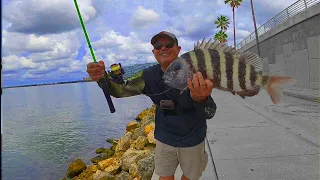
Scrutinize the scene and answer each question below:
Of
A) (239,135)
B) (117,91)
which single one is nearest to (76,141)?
(239,135)

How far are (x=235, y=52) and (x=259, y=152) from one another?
3.37m

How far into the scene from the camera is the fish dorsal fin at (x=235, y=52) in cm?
218

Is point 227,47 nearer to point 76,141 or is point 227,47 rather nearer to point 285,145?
point 285,145

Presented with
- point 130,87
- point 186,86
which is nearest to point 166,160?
point 130,87

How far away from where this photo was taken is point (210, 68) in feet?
6.99

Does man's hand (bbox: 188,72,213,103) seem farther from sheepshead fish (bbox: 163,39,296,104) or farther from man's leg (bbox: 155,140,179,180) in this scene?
man's leg (bbox: 155,140,179,180)

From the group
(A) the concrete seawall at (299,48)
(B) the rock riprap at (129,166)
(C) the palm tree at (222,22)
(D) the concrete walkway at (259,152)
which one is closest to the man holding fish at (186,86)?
(D) the concrete walkway at (259,152)

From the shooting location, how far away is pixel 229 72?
2.13m

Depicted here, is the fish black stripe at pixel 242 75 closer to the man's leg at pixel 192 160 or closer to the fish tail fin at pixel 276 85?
the fish tail fin at pixel 276 85

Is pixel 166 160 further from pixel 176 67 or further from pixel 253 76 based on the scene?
pixel 253 76

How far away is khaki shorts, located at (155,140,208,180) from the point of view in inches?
104

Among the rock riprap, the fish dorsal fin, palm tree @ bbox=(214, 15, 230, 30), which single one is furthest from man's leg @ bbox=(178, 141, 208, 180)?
palm tree @ bbox=(214, 15, 230, 30)

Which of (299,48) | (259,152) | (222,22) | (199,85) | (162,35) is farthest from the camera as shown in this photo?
(222,22)

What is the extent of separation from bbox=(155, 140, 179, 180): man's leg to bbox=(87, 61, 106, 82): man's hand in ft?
2.64
